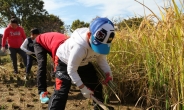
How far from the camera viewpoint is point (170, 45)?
7.25ft

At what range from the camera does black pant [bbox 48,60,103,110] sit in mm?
2564

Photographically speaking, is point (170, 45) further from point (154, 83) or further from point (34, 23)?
point (34, 23)

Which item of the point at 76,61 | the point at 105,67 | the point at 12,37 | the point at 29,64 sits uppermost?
the point at 12,37

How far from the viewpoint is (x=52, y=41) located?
A: 10.4ft

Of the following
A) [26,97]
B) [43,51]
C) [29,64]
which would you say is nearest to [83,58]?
[43,51]

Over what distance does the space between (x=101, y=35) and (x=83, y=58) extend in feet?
1.33

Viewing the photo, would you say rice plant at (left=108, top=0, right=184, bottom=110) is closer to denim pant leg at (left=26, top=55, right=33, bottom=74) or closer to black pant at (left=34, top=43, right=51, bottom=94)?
black pant at (left=34, top=43, right=51, bottom=94)

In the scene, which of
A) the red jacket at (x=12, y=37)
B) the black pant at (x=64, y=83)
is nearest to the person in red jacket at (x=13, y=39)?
the red jacket at (x=12, y=37)

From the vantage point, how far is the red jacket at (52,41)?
3.03m

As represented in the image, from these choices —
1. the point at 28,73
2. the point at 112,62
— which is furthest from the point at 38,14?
the point at 112,62

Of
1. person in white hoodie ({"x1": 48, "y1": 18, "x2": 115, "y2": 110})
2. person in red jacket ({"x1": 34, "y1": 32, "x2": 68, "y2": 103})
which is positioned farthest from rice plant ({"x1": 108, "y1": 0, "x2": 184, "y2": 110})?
person in red jacket ({"x1": 34, "y1": 32, "x2": 68, "y2": 103})

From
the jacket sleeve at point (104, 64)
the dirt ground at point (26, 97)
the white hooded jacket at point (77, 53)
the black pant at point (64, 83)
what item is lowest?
the dirt ground at point (26, 97)

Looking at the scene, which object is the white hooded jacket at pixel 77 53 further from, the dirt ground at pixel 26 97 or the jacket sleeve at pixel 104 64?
the dirt ground at pixel 26 97

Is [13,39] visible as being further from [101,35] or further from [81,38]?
[101,35]
